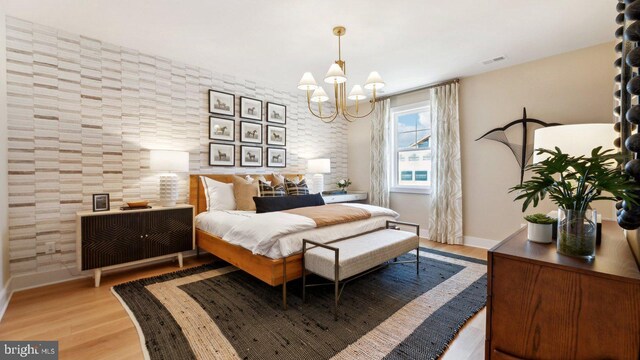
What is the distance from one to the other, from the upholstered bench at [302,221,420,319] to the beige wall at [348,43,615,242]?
183cm

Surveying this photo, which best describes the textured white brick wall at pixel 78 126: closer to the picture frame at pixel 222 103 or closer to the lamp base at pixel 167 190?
the picture frame at pixel 222 103

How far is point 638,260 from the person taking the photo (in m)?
0.96

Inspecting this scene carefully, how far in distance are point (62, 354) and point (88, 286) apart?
4.06 ft

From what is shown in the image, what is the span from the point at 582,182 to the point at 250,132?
3.89 m

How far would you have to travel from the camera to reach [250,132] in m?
4.20

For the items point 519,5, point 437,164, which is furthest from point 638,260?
point 437,164

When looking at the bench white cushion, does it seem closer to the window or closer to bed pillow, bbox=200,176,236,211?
bed pillow, bbox=200,176,236,211

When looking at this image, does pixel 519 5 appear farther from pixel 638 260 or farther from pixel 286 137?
pixel 286 137

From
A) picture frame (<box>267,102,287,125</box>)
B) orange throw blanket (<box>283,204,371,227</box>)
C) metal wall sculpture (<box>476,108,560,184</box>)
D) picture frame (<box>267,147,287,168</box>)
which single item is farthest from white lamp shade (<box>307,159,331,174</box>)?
metal wall sculpture (<box>476,108,560,184</box>)

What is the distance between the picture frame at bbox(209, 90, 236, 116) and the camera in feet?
12.4

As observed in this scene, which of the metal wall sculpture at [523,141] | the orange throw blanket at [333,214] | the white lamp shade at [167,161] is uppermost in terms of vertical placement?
the metal wall sculpture at [523,141]

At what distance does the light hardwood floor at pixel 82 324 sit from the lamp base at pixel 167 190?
0.96 m

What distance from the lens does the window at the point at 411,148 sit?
15.3ft

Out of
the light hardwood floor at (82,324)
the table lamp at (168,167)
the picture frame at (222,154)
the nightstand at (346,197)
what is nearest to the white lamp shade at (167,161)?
the table lamp at (168,167)
